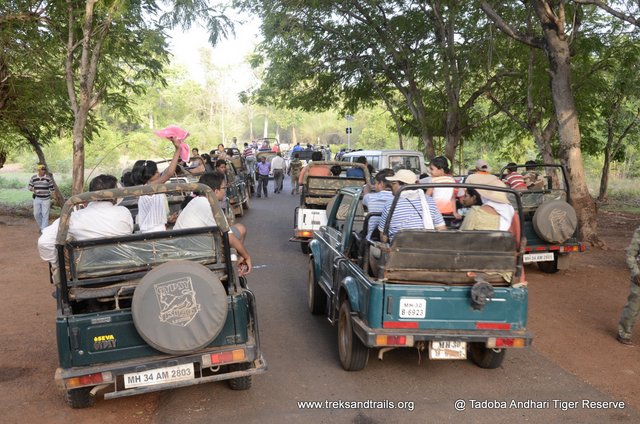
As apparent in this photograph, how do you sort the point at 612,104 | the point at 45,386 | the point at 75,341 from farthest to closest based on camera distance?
1. the point at 612,104
2. the point at 45,386
3. the point at 75,341

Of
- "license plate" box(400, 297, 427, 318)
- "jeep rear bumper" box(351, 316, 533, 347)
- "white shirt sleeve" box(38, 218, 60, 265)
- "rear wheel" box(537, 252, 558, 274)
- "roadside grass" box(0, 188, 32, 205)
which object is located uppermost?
"white shirt sleeve" box(38, 218, 60, 265)

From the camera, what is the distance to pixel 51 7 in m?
14.7

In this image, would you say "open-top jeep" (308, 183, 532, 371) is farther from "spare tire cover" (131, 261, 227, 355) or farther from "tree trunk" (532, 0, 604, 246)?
"tree trunk" (532, 0, 604, 246)

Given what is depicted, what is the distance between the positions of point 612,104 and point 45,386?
1853 cm

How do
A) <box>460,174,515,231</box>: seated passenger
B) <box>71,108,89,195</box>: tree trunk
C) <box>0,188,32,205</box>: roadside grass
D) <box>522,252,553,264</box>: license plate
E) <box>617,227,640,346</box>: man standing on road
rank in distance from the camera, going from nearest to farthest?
<box>460,174,515,231</box>: seated passenger → <box>617,227,640,346</box>: man standing on road → <box>522,252,553,264</box>: license plate → <box>71,108,89,195</box>: tree trunk → <box>0,188,32,205</box>: roadside grass

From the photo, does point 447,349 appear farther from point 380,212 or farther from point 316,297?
point 316,297

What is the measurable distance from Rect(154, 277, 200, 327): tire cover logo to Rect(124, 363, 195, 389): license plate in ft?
1.30

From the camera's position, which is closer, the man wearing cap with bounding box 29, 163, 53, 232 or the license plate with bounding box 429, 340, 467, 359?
the license plate with bounding box 429, 340, 467, 359

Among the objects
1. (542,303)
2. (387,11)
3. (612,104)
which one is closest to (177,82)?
(387,11)

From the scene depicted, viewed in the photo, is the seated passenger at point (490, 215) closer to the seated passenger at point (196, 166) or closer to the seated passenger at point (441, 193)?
the seated passenger at point (441, 193)

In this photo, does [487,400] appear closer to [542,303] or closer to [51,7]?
[542,303]

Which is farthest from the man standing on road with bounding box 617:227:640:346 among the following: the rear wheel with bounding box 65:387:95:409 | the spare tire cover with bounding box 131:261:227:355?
the rear wheel with bounding box 65:387:95:409

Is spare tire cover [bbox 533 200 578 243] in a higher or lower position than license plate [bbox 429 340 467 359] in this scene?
higher

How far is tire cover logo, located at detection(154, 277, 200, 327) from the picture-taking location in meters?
4.22
